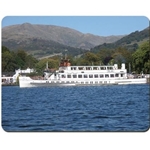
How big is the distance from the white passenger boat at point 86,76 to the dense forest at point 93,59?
258 mm

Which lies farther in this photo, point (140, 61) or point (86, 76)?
point (86, 76)

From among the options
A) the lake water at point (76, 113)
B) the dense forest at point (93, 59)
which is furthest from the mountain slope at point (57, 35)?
the lake water at point (76, 113)

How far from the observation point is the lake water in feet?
25.4

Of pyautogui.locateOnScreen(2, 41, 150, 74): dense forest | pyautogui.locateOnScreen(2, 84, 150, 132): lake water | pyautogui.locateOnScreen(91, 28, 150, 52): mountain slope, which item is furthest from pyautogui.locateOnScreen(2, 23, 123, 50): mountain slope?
pyautogui.locateOnScreen(2, 84, 150, 132): lake water

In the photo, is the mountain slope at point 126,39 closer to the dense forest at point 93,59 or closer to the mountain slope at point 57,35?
the mountain slope at point 57,35

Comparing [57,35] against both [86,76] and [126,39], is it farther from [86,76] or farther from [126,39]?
[86,76]

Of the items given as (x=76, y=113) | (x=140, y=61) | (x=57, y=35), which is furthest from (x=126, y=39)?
(x=140, y=61)

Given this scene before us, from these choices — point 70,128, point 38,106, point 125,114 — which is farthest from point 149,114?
point 38,106

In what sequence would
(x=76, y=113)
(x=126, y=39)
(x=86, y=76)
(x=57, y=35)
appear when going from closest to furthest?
(x=76, y=113), (x=57, y=35), (x=126, y=39), (x=86, y=76)

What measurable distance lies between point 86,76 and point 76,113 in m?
7.55

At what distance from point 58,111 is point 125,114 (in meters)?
1.13

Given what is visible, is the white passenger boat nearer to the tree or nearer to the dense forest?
the dense forest

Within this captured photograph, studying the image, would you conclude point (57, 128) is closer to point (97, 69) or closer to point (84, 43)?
point (84, 43)

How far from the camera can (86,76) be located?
16.3 meters
